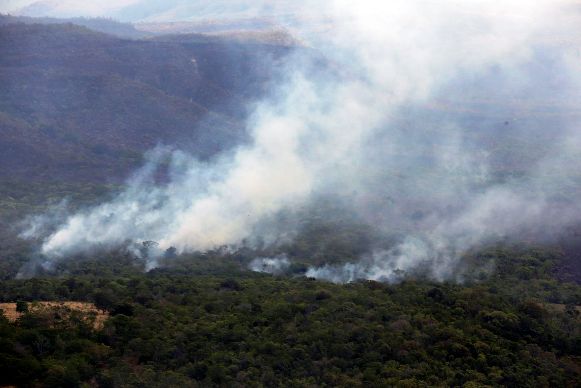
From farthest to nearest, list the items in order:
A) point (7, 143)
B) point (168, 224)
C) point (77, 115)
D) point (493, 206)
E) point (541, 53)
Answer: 1. point (541, 53)
2. point (77, 115)
3. point (7, 143)
4. point (493, 206)
5. point (168, 224)

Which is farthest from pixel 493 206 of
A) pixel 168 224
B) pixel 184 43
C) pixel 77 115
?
pixel 184 43

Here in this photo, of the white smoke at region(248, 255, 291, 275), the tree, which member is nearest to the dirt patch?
the tree

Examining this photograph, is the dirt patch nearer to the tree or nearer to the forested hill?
the tree

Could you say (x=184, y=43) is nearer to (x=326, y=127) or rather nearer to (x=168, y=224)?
(x=326, y=127)

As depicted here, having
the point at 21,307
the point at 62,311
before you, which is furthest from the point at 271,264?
the point at 21,307

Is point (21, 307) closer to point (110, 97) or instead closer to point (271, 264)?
point (271, 264)

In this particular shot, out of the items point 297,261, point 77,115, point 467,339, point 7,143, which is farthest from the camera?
point 77,115

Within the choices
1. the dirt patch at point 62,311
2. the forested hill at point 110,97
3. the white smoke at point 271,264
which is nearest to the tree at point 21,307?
the dirt patch at point 62,311
